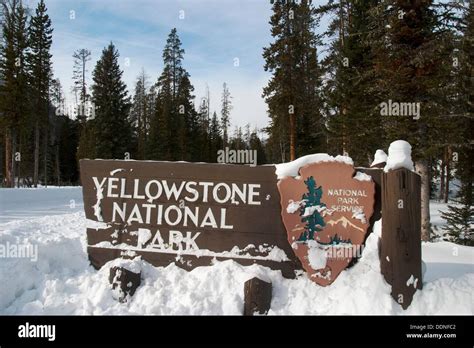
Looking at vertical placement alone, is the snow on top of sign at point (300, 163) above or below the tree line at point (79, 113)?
below

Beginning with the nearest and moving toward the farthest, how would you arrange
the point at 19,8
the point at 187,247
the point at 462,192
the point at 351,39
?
the point at 187,247 < the point at 462,192 < the point at 351,39 < the point at 19,8

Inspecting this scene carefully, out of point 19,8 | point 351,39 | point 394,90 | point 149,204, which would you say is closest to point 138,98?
point 19,8

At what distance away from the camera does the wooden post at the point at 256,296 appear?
3787 mm

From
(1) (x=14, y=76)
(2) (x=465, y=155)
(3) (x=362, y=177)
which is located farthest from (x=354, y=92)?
(1) (x=14, y=76)

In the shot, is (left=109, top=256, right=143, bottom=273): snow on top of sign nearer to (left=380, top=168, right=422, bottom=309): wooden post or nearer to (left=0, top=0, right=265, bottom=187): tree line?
(left=380, top=168, right=422, bottom=309): wooden post

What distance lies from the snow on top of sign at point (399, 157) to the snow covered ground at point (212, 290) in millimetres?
786

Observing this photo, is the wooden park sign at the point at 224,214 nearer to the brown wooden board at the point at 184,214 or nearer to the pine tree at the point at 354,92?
the brown wooden board at the point at 184,214

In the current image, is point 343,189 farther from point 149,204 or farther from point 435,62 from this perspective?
point 435,62

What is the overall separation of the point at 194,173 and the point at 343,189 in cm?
191

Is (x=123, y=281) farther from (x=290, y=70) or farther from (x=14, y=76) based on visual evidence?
(x=14, y=76)

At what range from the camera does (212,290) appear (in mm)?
3994

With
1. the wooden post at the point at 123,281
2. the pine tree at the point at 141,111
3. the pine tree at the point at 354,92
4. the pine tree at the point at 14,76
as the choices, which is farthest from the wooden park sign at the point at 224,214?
the pine tree at the point at 141,111
